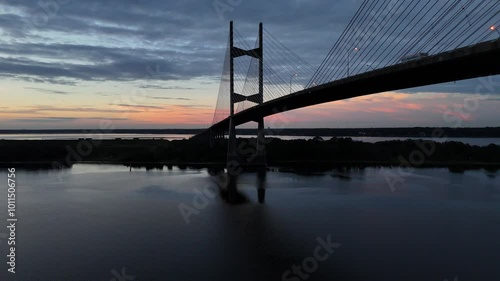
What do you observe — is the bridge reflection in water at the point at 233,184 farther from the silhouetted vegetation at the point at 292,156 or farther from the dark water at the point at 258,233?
the silhouetted vegetation at the point at 292,156

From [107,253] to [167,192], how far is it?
10578mm

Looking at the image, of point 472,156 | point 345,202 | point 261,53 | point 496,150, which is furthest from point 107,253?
point 496,150

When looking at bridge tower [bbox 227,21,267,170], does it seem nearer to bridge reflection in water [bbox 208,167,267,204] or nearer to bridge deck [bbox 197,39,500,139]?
bridge reflection in water [bbox 208,167,267,204]

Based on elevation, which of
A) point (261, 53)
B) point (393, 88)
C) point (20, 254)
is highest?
point (261, 53)

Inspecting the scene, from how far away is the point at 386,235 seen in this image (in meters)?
13.0

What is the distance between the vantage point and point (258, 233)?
44.0 feet

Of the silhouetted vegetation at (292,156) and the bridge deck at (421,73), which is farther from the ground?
the bridge deck at (421,73)

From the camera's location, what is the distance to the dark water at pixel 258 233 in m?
9.92

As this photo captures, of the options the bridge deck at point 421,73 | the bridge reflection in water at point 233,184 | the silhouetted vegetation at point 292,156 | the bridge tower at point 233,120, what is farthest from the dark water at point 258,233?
the silhouetted vegetation at point 292,156

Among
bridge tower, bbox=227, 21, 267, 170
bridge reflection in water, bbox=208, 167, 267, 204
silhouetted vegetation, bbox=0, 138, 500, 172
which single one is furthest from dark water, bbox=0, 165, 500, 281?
silhouetted vegetation, bbox=0, 138, 500, 172

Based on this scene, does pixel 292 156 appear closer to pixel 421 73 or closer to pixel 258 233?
pixel 258 233

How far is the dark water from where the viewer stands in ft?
32.6

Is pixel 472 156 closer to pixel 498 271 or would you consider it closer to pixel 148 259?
pixel 498 271

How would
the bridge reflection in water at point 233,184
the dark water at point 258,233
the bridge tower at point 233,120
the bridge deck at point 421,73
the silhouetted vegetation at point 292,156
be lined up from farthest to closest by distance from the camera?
the silhouetted vegetation at point 292,156 < the bridge tower at point 233,120 < the bridge reflection in water at point 233,184 < the dark water at point 258,233 < the bridge deck at point 421,73
